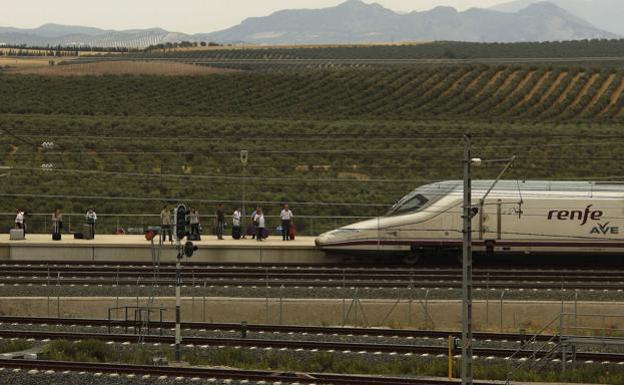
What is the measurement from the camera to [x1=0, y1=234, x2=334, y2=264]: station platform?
44.2 meters

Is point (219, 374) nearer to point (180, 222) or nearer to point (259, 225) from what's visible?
point (180, 222)

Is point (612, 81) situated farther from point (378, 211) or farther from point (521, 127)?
point (378, 211)

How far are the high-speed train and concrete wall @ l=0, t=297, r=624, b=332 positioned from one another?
7651 millimetres

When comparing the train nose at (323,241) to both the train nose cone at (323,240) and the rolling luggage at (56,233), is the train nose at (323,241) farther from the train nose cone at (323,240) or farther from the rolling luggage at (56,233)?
the rolling luggage at (56,233)

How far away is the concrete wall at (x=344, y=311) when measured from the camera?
34375mm

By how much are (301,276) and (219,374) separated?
1423 centimetres

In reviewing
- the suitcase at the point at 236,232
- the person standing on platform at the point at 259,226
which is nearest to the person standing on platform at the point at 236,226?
the suitcase at the point at 236,232

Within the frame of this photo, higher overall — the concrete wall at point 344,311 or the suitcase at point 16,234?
the suitcase at point 16,234

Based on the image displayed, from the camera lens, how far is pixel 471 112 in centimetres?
8756

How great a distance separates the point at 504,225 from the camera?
42344mm

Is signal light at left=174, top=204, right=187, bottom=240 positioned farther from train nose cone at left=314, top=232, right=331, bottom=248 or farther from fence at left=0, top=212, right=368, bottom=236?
fence at left=0, top=212, right=368, bottom=236


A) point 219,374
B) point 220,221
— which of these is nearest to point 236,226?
point 220,221

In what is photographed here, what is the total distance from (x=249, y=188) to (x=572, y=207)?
75.8ft

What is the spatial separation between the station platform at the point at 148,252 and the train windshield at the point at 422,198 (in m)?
3.32
